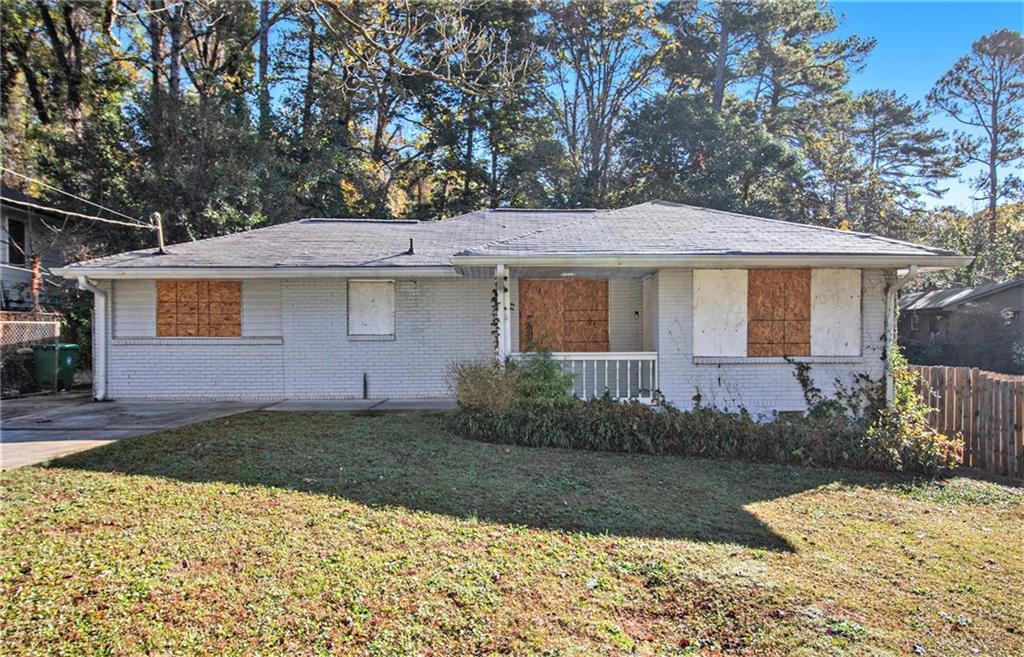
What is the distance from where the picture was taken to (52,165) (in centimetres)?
1758

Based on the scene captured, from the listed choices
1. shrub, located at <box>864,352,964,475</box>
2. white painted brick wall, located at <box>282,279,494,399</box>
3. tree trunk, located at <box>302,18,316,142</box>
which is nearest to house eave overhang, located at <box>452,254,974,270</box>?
shrub, located at <box>864,352,964,475</box>

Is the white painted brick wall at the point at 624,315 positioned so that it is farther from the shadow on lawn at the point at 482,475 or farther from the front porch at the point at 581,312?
the shadow on lawn at the point at 482,475

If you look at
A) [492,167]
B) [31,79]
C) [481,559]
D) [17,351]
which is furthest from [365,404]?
[31,79]

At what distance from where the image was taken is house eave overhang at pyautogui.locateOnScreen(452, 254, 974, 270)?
8.08 metres

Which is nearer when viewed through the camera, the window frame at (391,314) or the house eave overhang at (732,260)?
the house eave overhang at (732,260)

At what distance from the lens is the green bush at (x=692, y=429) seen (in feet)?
24.6

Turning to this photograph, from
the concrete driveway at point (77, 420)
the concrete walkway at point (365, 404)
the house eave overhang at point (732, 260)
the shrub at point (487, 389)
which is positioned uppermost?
the house eave overhang at point (732, 260)

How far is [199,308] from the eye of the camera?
11164mm

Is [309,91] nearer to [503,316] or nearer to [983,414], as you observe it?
[503,316]

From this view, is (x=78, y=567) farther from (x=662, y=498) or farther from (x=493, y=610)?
(x=662, y=498)

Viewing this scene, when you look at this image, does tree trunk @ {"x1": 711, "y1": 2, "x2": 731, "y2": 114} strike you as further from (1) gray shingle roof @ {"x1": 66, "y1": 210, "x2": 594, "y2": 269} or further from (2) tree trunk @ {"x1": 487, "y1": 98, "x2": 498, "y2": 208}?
(1) gray shingle roof @ {"x1": 66, "y1": 210, "x2": 594, "y2": 269}

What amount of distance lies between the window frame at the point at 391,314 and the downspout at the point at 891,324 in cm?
842

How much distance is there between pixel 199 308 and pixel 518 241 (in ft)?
21.8

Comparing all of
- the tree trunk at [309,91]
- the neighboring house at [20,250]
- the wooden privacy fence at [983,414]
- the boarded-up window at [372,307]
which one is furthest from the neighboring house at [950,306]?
the neighboring house at [20,250]
